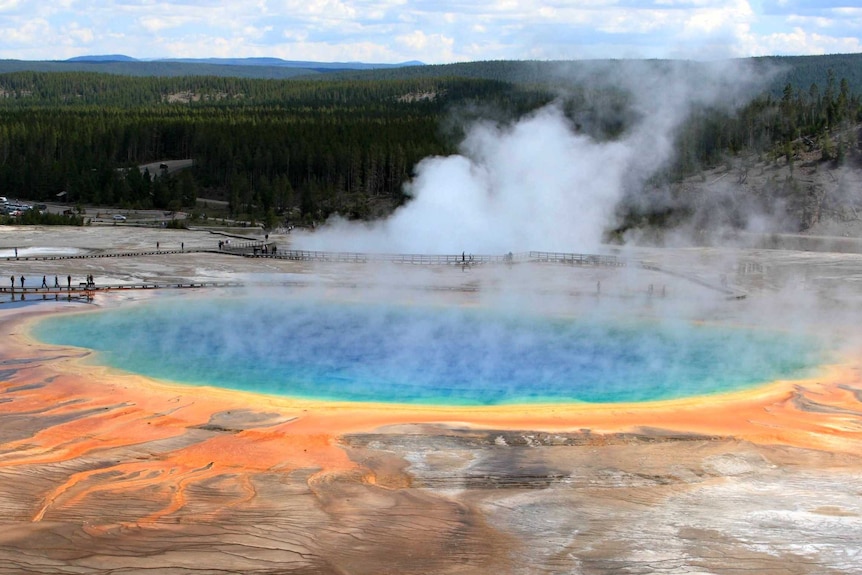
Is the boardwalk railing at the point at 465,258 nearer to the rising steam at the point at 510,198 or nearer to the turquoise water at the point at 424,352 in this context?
the rising steam at the point at 510,198

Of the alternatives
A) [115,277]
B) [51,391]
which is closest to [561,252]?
[115,277]

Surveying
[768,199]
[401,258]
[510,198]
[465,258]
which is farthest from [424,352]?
[768,199]

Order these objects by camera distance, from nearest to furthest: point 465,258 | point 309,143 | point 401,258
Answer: point 465,258 → point 401,258 → point 309,143

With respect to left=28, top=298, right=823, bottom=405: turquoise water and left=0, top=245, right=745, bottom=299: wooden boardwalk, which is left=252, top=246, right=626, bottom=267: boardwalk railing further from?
left=28, top=298, right=823, bottom=405: turquoise water

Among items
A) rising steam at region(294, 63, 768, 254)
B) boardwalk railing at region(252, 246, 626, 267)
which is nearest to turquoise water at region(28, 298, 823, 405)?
boardwalk railing at region(252, 246, 626, 267)

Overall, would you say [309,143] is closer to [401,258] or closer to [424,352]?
[401,258]

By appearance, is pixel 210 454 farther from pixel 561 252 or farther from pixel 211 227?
pixel 211 227
